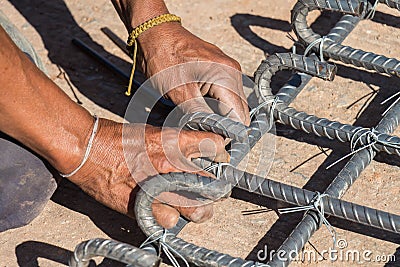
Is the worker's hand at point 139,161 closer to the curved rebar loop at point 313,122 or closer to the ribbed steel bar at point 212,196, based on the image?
the ribbed steel bar at point 212,196

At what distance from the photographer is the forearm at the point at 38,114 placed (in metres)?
1.86

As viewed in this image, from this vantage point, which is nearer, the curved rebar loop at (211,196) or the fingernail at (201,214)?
the curved rebar loop at (211,196)

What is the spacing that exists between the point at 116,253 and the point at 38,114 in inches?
15.2

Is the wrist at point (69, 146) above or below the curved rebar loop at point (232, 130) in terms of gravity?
above

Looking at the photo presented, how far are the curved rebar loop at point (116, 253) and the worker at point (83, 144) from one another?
0.69 ft

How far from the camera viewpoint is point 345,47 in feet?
7.57

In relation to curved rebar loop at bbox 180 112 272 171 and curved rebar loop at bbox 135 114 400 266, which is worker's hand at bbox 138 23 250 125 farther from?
curved rebar loop at bbox 135 114 400 266

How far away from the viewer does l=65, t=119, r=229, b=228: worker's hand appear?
6.54 feet

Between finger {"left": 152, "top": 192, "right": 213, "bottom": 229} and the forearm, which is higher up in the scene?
the forearm

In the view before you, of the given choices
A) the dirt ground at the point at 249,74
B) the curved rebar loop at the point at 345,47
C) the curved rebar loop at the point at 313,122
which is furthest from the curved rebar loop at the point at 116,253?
the curved rebar loop at the point at 345,47

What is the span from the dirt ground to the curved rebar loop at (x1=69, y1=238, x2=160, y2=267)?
27 centimetres

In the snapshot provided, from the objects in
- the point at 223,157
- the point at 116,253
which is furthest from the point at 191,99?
the point at 116,253

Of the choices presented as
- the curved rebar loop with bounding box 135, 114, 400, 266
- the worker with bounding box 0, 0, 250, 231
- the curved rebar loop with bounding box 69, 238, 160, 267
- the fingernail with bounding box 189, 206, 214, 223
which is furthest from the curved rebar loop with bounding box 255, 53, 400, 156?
the curved rebar loop with bounding box 69, 238, 160, 267

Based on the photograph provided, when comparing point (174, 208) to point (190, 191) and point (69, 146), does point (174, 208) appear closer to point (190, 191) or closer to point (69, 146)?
point (190, 191)
